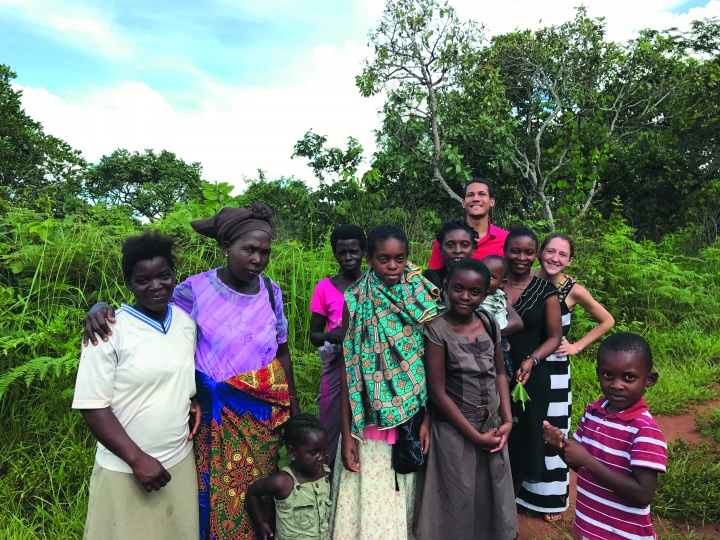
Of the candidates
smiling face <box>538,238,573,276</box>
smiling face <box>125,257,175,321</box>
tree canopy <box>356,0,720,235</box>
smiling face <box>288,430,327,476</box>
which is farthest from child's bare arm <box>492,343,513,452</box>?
tree canopy <box>356,0,720,235</box>

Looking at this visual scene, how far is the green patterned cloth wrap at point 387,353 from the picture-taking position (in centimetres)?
221

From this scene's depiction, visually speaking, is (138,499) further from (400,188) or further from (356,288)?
(400,188)

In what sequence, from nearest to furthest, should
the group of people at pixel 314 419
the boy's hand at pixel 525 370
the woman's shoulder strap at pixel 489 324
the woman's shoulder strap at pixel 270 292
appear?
1. the group of people at pixel 314 419
2. the woman's shoulder strap at pixel 489 324
3. the woman's shoulder strap at pixel 270 292
4. the boy's hand at pixel 525 370

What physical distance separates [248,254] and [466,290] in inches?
39.7

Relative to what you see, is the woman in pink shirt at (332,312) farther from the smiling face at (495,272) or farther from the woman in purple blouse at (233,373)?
the smiling face at (495,272)

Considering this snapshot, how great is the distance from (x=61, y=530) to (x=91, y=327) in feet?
5.69

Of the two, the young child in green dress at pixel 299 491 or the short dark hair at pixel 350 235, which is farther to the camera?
the short dark hair at pixel 350 235

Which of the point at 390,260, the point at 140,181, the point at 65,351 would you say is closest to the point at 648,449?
the point at 390,260

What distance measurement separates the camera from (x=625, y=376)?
5.96 feet

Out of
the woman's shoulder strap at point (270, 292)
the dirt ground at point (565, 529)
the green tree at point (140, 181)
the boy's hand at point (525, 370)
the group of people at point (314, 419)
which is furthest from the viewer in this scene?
the green tree at point (140, 181)

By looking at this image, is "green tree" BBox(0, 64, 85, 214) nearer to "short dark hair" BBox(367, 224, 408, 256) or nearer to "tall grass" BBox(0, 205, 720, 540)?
"tall grass" BBox(0, 205, 720, 540)

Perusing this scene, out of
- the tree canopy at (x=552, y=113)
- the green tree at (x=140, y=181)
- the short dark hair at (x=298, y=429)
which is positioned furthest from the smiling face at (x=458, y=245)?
the green tree at (x=140, y=181)

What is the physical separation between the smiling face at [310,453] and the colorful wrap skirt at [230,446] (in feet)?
0.58

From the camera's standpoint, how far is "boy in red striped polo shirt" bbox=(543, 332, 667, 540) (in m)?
1.74
